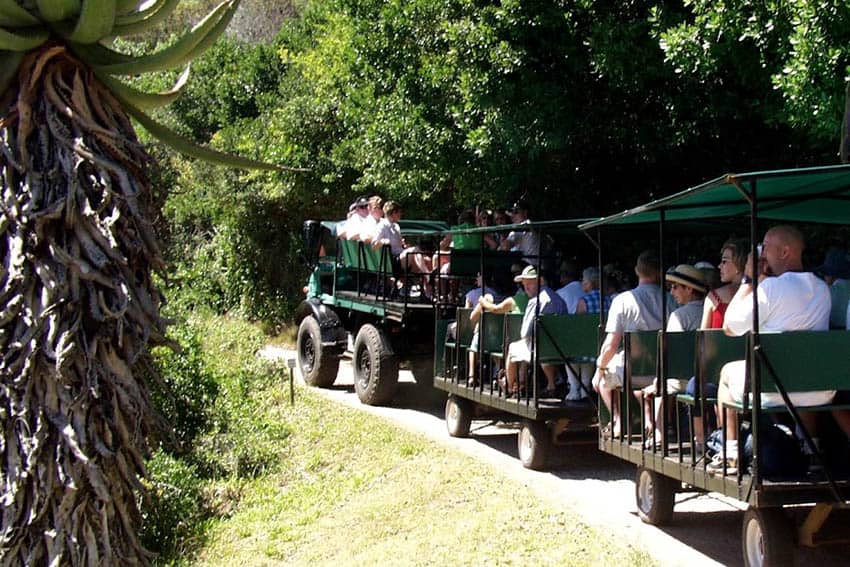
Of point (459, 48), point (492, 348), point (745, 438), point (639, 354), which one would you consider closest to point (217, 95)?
point (459, 48)

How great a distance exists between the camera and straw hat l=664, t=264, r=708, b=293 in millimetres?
7984

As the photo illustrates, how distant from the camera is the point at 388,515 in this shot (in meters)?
9.20

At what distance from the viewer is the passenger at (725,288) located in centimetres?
726

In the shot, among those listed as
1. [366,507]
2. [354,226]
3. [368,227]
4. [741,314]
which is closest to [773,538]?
[741,314]

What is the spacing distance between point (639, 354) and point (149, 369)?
5327 millimetres

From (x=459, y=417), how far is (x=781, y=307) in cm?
585

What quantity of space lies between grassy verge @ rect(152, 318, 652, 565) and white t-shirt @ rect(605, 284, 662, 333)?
58.1 inches

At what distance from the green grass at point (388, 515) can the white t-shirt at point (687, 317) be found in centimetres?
158

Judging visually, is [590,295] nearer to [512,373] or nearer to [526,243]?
[512,373]

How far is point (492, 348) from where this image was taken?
34.8 ft

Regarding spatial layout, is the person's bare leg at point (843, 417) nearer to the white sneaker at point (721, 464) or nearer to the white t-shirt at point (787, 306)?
the white t-shirt at point (787, 306)

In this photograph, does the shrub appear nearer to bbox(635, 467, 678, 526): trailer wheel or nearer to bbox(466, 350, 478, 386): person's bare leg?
bbox(466, 350, 478, 386): person's bare leg

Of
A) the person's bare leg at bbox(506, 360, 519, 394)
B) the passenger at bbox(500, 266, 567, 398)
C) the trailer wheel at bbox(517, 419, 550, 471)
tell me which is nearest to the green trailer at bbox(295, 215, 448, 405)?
the passenger at bbox(500, 266, 567, 398)

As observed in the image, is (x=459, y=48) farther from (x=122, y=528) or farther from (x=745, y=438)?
(x=122, y=528)
